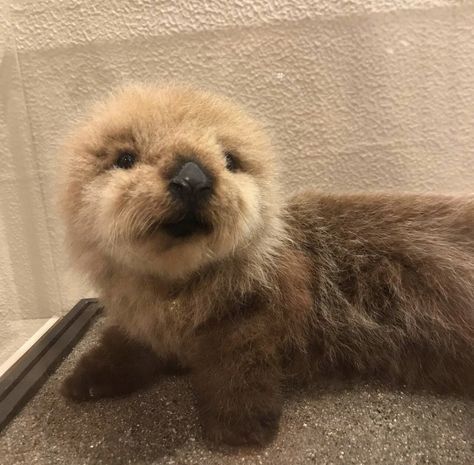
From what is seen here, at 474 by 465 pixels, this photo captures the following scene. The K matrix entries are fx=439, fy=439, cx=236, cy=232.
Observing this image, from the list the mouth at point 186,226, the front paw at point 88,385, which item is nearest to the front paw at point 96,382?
the front paw at point 88,385

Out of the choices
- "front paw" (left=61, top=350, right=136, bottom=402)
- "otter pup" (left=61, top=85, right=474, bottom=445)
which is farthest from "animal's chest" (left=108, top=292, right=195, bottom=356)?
"front paw" (left=61, top=350, right=136, bottom=402)

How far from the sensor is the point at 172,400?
0.91 metres

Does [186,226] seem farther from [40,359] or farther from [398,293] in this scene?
[40,359]

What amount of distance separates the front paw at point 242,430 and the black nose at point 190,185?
0.40m

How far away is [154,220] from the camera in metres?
0.68

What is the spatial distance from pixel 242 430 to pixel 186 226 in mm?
372

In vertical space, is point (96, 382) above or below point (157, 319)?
below

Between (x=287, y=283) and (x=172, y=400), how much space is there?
345 mm

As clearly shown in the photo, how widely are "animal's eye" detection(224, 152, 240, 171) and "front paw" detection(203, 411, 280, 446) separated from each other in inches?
17.5

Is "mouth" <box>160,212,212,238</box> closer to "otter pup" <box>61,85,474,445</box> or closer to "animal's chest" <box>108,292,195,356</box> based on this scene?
"otter pup" <box>61,85,474,445</box>

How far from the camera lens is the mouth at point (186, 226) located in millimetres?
699

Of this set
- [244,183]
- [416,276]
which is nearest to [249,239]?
[244,183]

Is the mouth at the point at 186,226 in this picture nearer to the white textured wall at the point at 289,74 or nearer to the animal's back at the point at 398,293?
the animal's back at the point at 398,293

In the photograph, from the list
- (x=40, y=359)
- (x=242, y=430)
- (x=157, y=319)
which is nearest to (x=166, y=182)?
(x=157, y=319)
